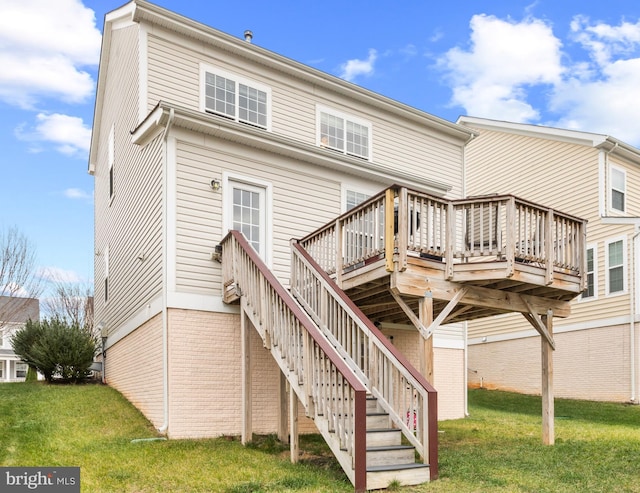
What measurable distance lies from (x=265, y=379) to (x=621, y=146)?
13348 mm

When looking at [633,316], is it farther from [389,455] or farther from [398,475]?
[398,475]

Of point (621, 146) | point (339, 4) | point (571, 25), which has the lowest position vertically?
point (621, 146)

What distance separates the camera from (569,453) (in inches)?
352

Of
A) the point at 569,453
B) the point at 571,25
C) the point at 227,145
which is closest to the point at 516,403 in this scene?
the point at 569,453

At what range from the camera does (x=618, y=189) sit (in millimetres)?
19016

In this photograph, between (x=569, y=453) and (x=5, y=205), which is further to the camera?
(x=5, y=205)

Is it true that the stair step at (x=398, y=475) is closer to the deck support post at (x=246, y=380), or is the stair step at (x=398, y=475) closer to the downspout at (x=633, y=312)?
the deck support post at (x=246, y=380)

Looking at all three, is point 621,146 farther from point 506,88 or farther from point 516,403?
point 506,88

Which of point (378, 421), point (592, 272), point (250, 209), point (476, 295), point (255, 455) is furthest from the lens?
point (592, 272)

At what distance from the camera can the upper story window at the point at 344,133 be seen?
46.6 feet

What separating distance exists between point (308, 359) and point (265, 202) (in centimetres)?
489

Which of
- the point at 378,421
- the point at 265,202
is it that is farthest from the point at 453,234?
the point at 265,202

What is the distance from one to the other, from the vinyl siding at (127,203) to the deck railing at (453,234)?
3.37 m

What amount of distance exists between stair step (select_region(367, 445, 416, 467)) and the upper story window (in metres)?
8.08
